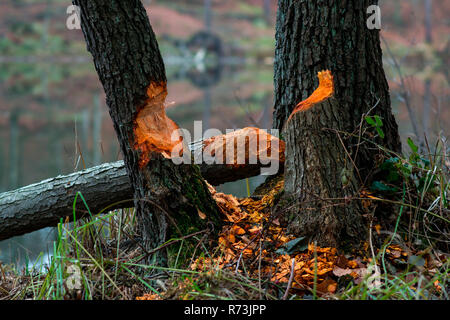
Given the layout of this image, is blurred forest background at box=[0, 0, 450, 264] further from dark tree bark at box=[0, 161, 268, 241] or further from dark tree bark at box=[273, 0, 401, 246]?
dark tree bark at box=[273, 0, 401, 246]

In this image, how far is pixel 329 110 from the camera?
2018 mm

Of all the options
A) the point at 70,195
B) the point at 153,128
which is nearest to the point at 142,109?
the point at 153,128

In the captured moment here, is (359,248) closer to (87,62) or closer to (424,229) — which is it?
(424,229)

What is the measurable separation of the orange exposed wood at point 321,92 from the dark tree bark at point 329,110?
3 cm

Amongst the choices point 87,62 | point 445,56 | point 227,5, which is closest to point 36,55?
point 87,62

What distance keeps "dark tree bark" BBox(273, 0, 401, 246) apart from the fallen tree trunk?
444 millimetres

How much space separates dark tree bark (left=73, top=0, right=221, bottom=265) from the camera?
6.04 feet

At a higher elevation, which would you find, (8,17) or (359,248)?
(8,17)

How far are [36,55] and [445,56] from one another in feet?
64.7

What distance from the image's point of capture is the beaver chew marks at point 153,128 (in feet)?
6.43

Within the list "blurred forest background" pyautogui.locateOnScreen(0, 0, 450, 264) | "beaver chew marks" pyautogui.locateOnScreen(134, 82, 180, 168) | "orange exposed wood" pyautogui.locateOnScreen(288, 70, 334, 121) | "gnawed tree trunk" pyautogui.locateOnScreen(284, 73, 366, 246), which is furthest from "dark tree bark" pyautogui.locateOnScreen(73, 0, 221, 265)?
"orange exposed wood" pyautogui.locateOnScreen(288, 70, 334, 121)

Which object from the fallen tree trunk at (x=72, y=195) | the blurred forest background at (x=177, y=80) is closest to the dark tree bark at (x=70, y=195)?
the fallen tree trunk at (x=72, y=195)

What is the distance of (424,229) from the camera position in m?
2.01

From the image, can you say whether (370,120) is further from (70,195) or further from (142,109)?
(70,195)
